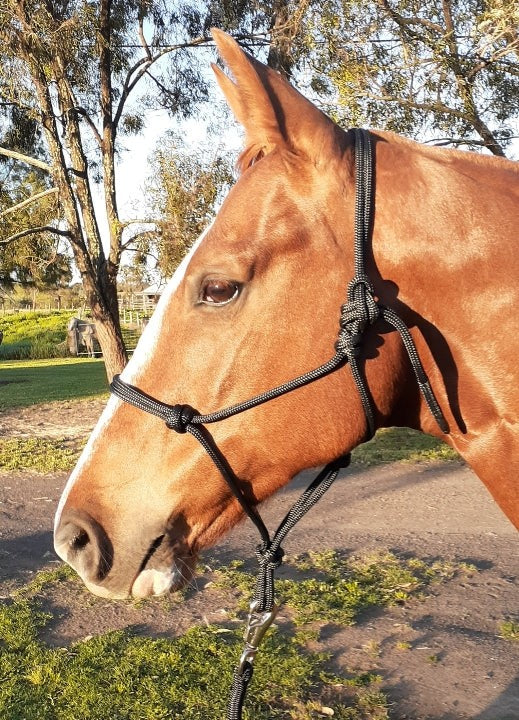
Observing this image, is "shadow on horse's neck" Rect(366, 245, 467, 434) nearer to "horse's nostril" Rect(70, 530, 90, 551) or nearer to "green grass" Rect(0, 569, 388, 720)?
"horse's nostril" Rect(70, 530, 90, 551)

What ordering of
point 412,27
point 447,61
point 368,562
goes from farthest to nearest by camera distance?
point 412,27 → point 447,61 → point 368,562

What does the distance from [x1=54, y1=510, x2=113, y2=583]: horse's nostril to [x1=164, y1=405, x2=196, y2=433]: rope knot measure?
0.30 metres

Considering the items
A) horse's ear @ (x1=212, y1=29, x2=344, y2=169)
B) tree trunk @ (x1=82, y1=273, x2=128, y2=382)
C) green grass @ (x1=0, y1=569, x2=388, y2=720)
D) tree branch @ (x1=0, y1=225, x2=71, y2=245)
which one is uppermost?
tree branch @ (x1=0, y1=225, x2=71, y2=245)

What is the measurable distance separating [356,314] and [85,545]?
33.9 inches

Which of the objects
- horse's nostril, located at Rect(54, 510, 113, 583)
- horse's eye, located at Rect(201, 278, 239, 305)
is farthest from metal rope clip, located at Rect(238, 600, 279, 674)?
horse's eye, located at Rect(201, 278, 239, 305)

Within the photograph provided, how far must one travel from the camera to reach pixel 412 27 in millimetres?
7848

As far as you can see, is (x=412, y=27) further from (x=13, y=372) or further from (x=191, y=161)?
(x=13, y=372)

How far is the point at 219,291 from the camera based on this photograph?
150 cm

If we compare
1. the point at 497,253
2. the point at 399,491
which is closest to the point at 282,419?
the point at 497,253

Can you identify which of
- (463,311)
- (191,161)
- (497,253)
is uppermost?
(191,161)

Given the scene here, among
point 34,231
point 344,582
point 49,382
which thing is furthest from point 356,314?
point 49,382

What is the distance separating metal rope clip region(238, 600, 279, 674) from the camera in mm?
1646

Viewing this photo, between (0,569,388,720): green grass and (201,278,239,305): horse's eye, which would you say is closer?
(201,278,239,305): horse's eye

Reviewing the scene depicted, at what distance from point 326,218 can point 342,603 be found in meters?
3.12
